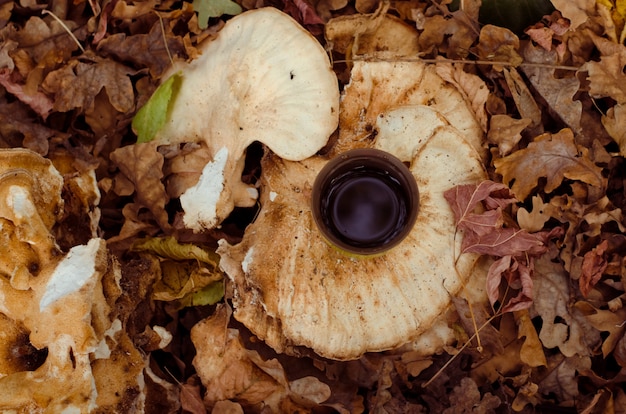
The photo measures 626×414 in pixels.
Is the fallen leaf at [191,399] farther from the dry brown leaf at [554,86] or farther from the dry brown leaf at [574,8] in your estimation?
the dry brown leaf at [574,8]

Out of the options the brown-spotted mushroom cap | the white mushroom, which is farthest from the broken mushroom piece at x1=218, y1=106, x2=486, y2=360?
the brown-spotted mushroom cap

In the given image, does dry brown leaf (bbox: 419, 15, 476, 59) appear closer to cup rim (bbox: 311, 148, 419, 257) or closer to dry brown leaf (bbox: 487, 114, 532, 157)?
dry brown leaf (bbox: 487, 114, 532, 157)

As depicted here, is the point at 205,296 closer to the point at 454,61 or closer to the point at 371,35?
the point at 371,35

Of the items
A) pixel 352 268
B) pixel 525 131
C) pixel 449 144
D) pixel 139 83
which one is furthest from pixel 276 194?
pixel 525 131

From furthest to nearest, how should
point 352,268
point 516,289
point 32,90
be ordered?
1. point 32,90
2. point 516,289
3. point 352,268

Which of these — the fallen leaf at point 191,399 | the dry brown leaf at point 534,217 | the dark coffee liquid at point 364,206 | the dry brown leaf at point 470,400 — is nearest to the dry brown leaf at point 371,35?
the dark coffee liquid at point 364,206

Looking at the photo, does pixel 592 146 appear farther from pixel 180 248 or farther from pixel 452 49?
pixel 180 248
